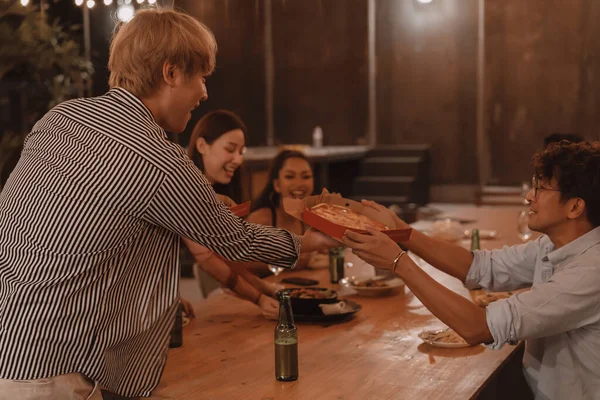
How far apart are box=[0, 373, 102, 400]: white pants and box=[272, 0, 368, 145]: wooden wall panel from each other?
9246 mm

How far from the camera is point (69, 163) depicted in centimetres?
172

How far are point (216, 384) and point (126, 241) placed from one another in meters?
0.51

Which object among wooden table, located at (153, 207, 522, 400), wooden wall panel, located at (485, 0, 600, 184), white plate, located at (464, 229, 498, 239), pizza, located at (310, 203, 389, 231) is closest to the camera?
wooden table, located at (153, 207, 522, 400)

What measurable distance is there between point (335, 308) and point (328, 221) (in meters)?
0.53

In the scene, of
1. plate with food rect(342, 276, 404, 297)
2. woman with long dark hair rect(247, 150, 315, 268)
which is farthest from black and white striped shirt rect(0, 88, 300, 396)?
woman with long dark hair rect(247, 150, 315, 268)

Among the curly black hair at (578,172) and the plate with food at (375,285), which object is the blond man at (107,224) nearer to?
the curly black hair at (578,172)

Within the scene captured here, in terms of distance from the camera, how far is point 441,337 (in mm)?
2395

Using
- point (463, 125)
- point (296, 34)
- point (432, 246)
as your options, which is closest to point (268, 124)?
point (296, 34)

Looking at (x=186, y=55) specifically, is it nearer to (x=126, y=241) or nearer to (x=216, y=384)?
(x=126, y=241)

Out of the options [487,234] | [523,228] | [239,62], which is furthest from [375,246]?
[239,62]

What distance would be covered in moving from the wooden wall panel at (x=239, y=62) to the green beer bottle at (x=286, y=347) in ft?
12.0

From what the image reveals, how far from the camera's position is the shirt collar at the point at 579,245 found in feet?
7.03

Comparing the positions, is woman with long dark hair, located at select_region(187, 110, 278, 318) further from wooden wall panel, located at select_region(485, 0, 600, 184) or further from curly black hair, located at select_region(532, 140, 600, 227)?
wooden wall panel, located at select_region(485, 0, 600, 184)

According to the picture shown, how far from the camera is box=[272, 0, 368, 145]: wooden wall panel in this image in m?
10.6
